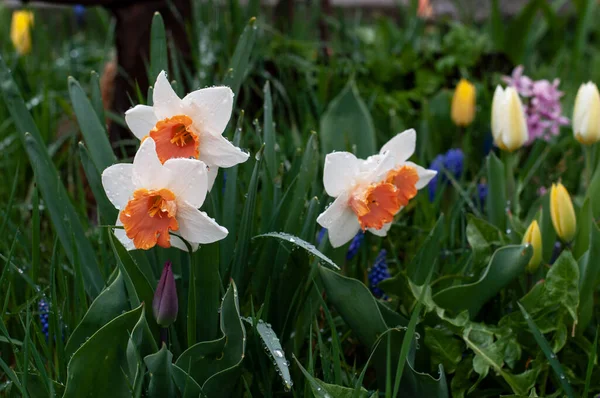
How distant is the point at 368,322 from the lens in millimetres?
1205

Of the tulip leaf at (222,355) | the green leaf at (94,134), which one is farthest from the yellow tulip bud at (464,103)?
the tulip leaf at (222,355)

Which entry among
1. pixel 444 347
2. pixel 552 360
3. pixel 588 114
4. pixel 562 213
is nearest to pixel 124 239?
pixel 444 347

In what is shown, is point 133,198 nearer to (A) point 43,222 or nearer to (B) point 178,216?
(B) point 178,216

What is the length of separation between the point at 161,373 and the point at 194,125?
0.35 metres

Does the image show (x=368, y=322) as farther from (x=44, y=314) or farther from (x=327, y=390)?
(x=44, y=314)

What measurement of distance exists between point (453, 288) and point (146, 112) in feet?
1.97

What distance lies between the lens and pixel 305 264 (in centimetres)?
126

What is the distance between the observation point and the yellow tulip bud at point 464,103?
210cm

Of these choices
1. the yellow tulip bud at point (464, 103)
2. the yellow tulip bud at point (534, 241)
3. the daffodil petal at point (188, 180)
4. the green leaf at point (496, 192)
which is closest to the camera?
the daffodil petal at point (188, 180)

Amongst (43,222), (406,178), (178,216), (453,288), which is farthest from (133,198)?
(43,222)

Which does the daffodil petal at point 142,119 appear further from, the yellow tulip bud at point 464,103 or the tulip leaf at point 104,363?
the yellow tulip bud at point 464,103

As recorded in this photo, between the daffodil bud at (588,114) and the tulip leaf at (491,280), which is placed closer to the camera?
the tulip leaf at (491,280)

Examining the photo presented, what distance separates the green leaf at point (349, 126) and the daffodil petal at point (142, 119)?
0.71m

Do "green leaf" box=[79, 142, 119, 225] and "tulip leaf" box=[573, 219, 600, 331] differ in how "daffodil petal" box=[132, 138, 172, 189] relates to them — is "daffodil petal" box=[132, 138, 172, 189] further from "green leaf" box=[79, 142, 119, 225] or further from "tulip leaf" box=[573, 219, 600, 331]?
"tulip leaf" box=[573, 219, 600, 331]
